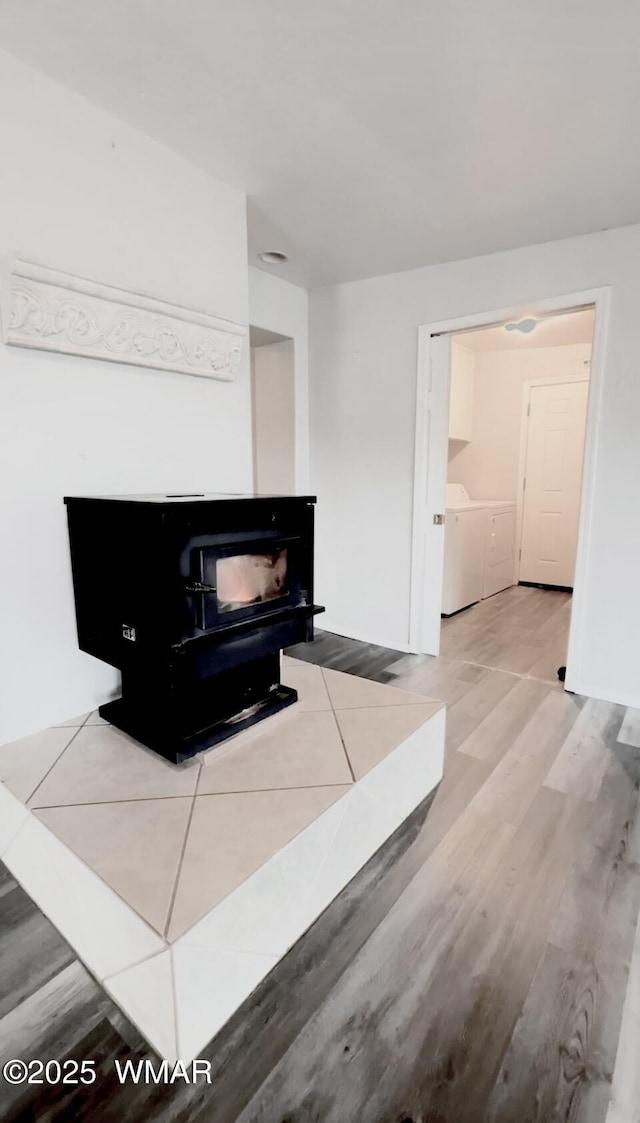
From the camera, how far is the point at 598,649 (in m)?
2.76

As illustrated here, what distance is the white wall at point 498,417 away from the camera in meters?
5.15

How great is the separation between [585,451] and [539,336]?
2.35 metres

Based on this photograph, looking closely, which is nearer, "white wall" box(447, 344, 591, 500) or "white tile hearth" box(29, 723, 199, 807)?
"white tile hearth" box(29, 723, 199, 807)

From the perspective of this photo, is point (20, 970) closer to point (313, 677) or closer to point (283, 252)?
point (313, 677)

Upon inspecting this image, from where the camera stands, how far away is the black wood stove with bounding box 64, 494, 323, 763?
1456 millimetres

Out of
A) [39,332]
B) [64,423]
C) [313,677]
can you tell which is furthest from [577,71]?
[313,677]

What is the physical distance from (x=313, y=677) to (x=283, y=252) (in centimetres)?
225

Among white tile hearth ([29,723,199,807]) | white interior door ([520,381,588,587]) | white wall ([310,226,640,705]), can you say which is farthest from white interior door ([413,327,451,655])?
white interior door ([520,381,588,587])

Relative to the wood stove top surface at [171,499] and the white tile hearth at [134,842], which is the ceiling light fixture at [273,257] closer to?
the wood stove top surface at [171,499]

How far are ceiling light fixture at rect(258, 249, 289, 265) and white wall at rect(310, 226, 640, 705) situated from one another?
1.83ft

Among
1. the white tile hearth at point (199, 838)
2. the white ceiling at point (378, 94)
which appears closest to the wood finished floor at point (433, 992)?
the white tile hearth at point (199, 838)

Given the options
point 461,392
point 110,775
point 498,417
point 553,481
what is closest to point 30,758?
point 110,775

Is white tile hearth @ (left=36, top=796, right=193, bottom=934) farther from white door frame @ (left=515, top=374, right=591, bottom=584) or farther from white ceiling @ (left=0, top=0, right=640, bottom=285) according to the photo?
white door frame @ (left=515, top=374, right=591, bottom=584)

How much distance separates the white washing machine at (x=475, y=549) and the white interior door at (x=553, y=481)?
0.24 meters
